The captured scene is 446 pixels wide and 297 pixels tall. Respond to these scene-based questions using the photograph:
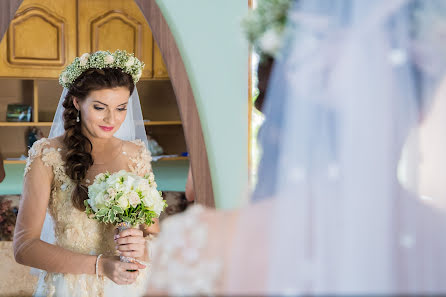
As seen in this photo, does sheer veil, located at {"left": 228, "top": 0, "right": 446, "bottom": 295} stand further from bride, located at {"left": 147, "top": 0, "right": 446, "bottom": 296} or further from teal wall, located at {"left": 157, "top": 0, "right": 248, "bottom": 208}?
teal wall, located at {"left": 157, "top": 0, "right": 248, "bottom": 208}

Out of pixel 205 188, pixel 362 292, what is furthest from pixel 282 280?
pixel 205 188

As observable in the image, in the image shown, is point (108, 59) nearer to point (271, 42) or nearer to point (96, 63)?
point (96, 63)

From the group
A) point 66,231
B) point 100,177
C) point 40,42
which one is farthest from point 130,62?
point 40,42

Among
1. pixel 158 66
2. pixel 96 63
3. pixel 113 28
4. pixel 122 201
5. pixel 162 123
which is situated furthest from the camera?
pixel 162 123

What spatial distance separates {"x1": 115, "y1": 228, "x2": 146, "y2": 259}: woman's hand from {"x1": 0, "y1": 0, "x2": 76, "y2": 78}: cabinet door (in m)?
1.52

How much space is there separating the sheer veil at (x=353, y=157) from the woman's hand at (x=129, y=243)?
3.96 ft

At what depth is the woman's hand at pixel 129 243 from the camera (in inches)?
78.5

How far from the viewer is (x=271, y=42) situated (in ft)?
3.19

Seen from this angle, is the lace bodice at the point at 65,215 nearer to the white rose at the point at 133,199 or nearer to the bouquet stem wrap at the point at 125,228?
the bouquet stem wrap at the point at 125,228

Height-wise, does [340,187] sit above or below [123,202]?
above

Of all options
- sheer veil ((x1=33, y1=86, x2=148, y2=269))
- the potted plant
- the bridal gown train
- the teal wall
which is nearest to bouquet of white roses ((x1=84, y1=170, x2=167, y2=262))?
the bridal gown train

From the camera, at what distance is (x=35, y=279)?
3.08 metres

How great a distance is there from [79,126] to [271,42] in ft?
4.73

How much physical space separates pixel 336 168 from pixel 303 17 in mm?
254
